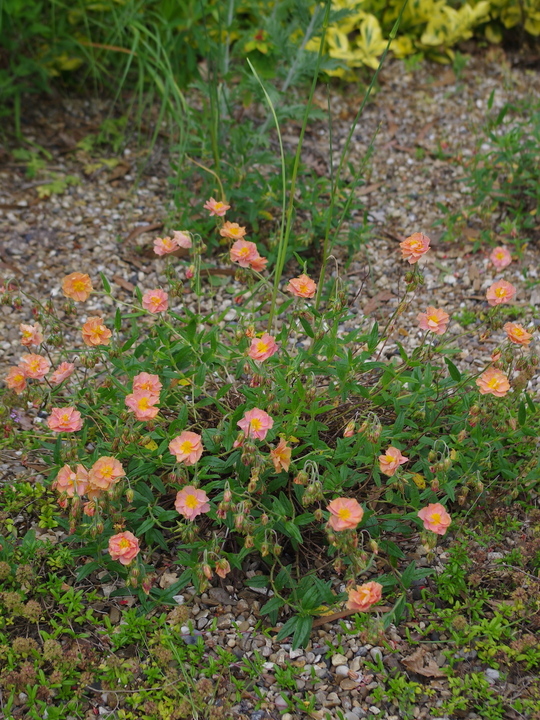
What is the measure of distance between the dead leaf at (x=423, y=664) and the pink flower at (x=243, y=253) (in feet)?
4.73

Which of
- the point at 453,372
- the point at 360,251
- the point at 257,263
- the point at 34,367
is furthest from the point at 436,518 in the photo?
the point at 360,251

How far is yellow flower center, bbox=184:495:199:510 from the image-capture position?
2.27 meters

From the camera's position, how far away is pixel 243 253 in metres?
2.70

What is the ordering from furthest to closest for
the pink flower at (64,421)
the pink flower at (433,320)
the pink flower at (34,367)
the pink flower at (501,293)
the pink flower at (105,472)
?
the pink flower at (501,293) < the pink flower at (433,320) < the pink flower at (34,367) < the pink flower at (64,421) < the pink flower at (105,472)

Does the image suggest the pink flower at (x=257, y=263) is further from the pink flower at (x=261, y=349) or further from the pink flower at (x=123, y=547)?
the pink flower at (x=123, y=547)

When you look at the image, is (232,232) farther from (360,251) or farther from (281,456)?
(360,251)

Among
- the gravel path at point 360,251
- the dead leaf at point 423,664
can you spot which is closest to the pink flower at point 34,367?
the gravel path at point 360,251

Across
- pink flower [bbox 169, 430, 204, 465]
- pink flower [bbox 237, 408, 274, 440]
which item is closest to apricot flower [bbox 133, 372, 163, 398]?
pink flower [bbox 169, 430, 204, 465]

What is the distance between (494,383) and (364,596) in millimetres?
816

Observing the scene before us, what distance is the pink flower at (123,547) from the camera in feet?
7.34

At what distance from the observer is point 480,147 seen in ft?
15.5

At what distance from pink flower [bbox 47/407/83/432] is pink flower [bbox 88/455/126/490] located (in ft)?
0.62

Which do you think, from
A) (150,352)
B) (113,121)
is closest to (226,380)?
(150,352)

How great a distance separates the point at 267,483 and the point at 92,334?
2.55 ft
